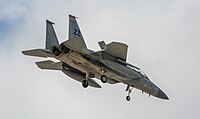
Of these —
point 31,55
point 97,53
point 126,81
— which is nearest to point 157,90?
point 126,81

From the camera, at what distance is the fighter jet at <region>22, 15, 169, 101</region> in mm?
57778

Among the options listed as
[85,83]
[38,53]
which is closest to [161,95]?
[85,83]

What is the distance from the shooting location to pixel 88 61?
5856cm

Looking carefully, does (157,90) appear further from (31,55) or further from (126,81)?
(31,55)

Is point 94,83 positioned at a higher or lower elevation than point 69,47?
lower

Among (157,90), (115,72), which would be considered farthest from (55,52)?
(157,90)

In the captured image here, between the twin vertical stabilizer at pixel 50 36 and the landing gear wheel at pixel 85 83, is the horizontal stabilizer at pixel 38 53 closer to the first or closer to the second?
the twin vertical stabilizer at pixel 50 36

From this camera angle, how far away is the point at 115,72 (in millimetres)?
59844

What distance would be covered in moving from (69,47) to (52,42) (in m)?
4.11

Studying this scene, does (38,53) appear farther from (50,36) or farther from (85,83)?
(85,83)

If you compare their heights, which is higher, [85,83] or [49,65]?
[49,65]

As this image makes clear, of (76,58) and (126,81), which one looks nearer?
(76,58)

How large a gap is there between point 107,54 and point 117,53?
0.84m

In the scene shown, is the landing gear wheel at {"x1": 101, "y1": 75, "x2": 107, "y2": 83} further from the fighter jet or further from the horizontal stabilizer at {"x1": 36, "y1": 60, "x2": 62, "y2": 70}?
the horizontal stabilizer at {"x1": 36, "y1": 60, "x2": 62, "y2": 70}
